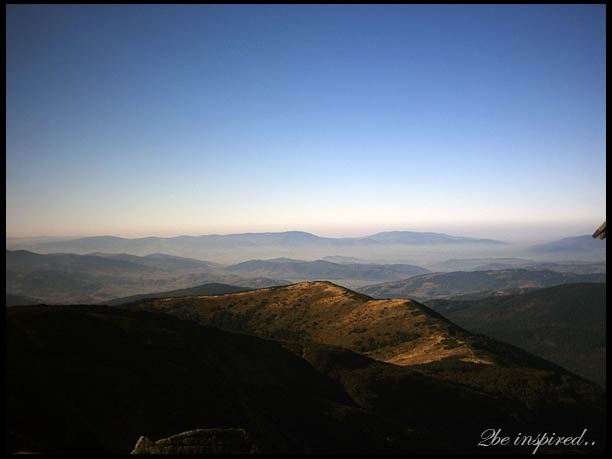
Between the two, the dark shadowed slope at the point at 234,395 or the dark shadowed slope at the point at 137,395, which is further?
the dark shadowed slope at the point at 234,395

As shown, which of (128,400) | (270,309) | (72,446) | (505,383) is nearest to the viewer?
(72,446)

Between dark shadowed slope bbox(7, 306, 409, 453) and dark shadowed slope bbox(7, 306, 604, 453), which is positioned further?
dark shadowed slope bbox(7, 306, 604, 453)

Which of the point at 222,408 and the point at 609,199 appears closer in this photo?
the point at 609,199

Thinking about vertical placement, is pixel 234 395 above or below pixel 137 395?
below

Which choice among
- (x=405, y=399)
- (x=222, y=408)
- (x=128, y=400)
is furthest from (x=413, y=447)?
(x=128, y=400)

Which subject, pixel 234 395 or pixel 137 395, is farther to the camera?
pixel 234 395

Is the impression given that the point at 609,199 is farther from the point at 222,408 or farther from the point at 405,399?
the point at 405,399

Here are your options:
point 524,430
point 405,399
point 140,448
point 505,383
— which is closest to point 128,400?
point 140,448

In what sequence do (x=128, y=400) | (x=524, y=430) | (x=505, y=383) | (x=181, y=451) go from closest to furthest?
(x=181, y=451)
(x=128, y=400)
(x=524, y=430)
(x=505, y=383)

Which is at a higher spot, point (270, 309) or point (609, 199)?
point (609, 199)

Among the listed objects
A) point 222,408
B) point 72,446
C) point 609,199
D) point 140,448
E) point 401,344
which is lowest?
point 401,344
